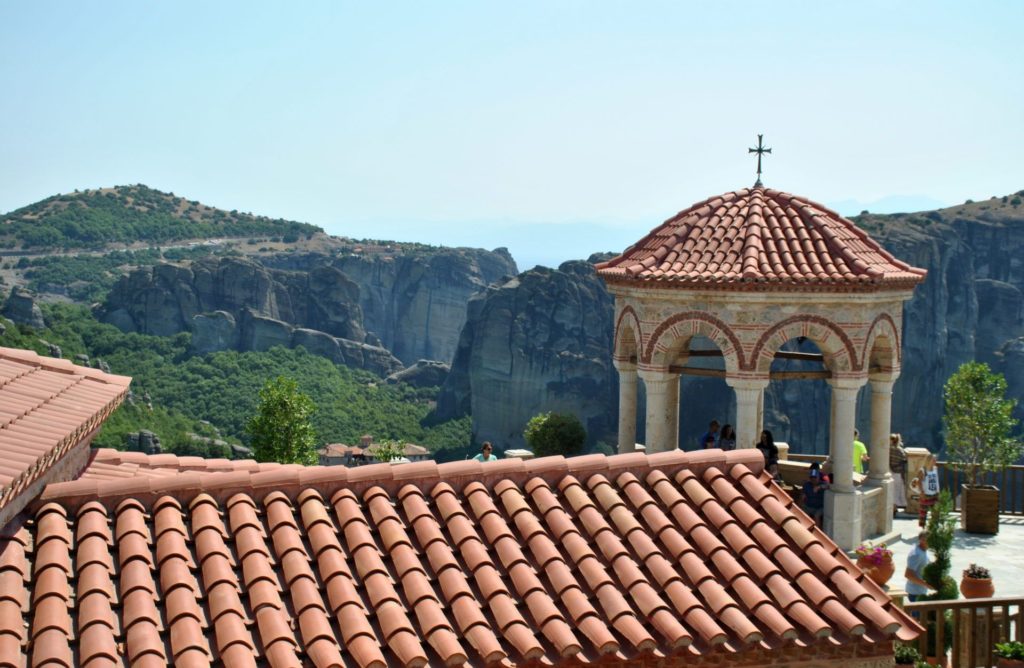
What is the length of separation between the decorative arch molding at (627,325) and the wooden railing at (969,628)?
4890mm

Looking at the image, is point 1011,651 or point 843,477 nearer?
point 1011,651

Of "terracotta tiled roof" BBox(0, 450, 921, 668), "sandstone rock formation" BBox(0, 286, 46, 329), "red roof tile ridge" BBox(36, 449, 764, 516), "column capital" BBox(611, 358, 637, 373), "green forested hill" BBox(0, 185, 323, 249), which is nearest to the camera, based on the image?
"terracotta tiled roof" BBox(0, 450, 921, 668)

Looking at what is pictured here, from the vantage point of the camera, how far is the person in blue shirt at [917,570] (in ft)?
45.4

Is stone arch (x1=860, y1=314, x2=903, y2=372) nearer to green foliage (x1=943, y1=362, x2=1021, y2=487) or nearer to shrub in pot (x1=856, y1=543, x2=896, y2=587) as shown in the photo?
shrub in pot (x1=856, y1=543, x2=896, y2=587)

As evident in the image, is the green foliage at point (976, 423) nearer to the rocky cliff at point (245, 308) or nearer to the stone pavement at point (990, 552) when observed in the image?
the stone pavement at point (990, 552)

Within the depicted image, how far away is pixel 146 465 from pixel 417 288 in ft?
446

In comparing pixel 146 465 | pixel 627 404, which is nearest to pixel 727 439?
pixel 627 404

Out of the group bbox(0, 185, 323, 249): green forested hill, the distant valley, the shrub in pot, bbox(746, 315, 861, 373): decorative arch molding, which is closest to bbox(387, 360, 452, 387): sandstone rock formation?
the distant valley

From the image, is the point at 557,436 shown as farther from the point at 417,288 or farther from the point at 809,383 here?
the point at 417,288

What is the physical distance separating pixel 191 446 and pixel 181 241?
7398 centimetres

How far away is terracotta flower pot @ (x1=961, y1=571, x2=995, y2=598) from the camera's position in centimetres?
1356

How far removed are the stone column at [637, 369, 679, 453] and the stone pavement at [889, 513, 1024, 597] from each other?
3.15m

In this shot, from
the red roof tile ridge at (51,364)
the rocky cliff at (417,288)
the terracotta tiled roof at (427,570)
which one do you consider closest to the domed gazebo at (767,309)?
the terracotta tiled roof at (427,570)

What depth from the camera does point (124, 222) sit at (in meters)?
137
